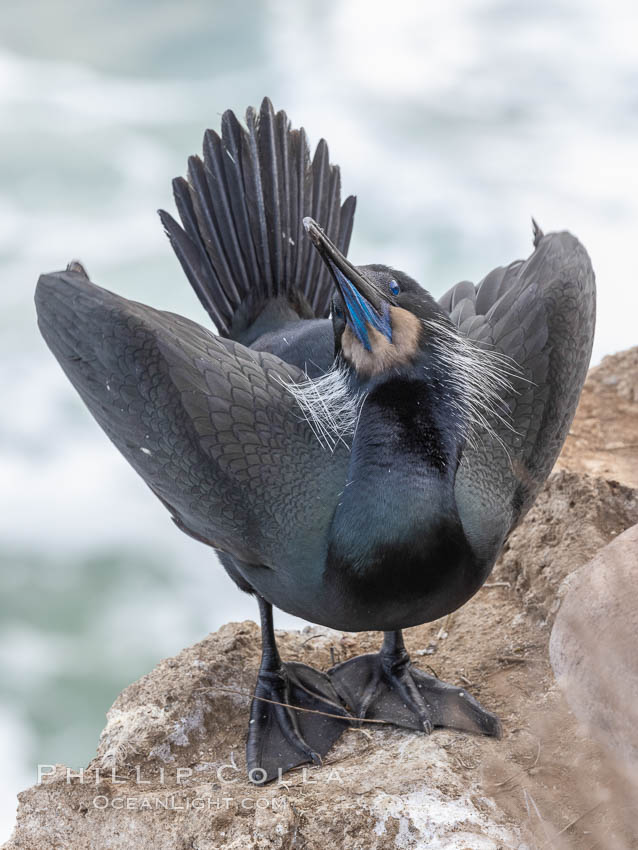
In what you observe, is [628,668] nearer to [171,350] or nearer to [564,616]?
[564,616]

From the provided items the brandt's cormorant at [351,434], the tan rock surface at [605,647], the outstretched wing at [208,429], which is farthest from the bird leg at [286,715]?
the tan rock surface at [605,647]

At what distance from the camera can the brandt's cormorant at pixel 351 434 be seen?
7.73 feet

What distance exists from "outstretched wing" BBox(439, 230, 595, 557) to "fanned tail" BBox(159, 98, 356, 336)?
66 cm

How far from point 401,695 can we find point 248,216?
5.48 feet

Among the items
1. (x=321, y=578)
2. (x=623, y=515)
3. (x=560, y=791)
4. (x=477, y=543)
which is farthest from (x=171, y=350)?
(x=623, y=515)

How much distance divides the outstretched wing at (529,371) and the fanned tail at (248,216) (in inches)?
26.0

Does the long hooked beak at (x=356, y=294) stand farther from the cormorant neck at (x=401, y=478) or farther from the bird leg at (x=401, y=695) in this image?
the bird leg at (x=401, y=695)

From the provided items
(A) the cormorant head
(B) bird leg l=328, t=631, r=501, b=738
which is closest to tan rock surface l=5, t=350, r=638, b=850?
(B) bird leg l=328, t=631, r=501, b=738

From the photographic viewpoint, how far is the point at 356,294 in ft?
7.61

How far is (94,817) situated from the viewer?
264cm

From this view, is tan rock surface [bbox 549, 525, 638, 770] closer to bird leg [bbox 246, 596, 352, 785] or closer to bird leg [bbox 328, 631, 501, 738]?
bird leg [bbox 328, 631, 501, 738]

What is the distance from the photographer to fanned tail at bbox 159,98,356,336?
11.0 ft

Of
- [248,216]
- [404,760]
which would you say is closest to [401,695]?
[404,760]

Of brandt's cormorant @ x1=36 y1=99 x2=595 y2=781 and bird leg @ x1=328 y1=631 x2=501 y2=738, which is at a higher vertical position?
brandt's cormorant @ x1=36 y1=99 x2=595 y2=781
